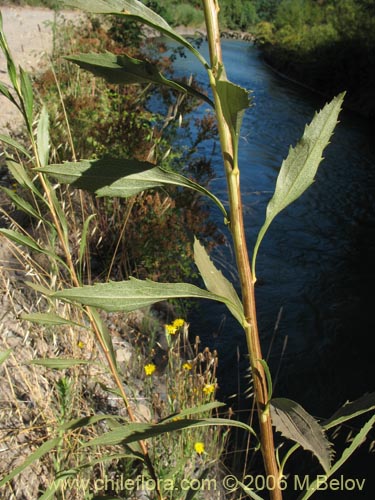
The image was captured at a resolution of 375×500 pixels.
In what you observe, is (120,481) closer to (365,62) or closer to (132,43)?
(132,43)

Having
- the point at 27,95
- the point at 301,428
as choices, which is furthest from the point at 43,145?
the point at 301,428

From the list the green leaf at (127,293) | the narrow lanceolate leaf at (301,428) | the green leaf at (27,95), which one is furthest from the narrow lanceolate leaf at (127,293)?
the green leaf at (27,95)

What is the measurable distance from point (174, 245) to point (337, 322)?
1.32m

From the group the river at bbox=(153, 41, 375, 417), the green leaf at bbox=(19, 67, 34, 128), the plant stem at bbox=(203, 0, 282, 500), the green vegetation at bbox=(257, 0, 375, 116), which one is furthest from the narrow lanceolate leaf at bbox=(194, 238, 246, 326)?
the green vegetation at bbox=(257, 0, 375, 116)

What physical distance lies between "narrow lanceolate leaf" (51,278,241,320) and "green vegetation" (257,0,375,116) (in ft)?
28.1

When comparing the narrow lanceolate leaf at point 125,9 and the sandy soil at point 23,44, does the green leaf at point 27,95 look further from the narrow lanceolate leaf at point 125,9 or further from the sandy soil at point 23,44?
the sandy soil at point 23,44

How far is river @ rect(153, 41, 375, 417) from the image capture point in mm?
2811

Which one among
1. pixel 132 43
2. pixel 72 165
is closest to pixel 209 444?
pixel 72 165

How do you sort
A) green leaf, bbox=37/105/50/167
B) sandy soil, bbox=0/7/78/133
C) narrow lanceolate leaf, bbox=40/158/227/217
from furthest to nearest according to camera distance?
1. sandy soil, bbox=0/7/78/133
2. green leaf, bbox=37/105/50/167
3. narrow lanceolate leaf, bbox=40/158/227/217

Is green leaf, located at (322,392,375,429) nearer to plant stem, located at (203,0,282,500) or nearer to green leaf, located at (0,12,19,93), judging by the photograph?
plant stem, located at (203,0,282,500)

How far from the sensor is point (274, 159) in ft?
19.1

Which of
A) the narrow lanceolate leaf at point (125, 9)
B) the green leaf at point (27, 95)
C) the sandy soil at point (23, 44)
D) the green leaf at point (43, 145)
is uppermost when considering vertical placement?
the narrow lanceolate leaf at point (125, 9)

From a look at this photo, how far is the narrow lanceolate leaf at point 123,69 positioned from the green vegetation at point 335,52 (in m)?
8.52

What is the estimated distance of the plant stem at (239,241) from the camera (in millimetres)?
416
